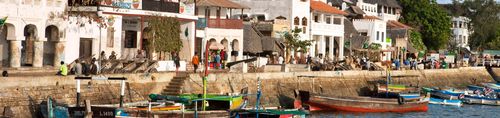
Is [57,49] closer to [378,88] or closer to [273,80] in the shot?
[273,80]

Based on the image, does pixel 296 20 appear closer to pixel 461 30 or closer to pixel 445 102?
pixel 445 102

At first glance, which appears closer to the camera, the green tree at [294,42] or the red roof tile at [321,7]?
the green tree at [294,42]

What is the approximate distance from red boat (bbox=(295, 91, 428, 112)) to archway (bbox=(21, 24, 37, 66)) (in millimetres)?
15082

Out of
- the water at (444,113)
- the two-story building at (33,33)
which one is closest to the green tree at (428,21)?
the water at (444,113)

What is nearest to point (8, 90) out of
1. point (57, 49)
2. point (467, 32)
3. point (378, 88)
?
point (57, 49)

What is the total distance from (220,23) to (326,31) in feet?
66.5

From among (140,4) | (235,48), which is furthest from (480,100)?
(140,4)

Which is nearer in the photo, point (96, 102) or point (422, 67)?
point (96, 102)

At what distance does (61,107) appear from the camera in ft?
129

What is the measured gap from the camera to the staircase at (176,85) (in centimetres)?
4992

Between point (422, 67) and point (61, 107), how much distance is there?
56.5 m

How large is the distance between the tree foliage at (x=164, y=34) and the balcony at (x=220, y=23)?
4.41 meters

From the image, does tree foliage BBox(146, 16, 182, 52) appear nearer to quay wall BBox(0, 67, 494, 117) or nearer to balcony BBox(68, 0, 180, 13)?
balcony BBox(68, 0, 180, 13)

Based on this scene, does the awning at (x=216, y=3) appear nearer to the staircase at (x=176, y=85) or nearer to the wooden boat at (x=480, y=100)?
the staircase at (x=176, y=85)
